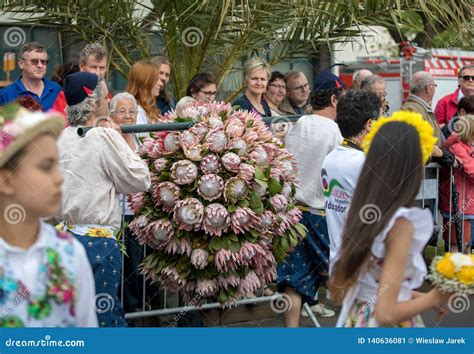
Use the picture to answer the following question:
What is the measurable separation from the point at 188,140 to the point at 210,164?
0.20 m

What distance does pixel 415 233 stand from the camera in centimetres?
331

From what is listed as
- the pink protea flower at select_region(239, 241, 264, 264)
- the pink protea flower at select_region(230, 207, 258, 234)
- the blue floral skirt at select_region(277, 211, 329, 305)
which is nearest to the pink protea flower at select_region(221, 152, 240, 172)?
the pink protea flower at select_region(230, 207, 258, 234)

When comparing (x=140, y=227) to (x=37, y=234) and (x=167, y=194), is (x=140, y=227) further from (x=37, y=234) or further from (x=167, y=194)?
(x=37, y=234)

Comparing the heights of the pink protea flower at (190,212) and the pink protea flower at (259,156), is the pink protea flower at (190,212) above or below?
below

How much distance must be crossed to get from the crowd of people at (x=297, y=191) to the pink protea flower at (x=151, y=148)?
4.0 inches

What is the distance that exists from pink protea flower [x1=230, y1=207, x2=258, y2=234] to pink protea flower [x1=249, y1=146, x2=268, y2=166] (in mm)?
303

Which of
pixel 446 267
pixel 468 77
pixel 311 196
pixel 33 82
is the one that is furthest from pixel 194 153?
pixel 468 77

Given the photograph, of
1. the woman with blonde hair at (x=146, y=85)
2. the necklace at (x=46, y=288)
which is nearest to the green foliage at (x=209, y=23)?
the woman with blonde hair at (x=146, y=85)

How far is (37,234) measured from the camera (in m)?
2.84

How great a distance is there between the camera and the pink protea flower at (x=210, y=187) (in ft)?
17.7

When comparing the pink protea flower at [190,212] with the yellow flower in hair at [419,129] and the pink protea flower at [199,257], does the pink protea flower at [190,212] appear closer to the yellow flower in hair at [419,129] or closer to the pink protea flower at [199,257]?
the pink protea flower at [199,257]

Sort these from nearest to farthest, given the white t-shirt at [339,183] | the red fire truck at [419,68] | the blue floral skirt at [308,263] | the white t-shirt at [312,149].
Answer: the white t-shirt at [339,183]
the white t-shirt at [312,149]
the blue floral skirt at [308,263]
the red fire truck at [419,68]

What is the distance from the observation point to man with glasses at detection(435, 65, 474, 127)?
29.8 feet
